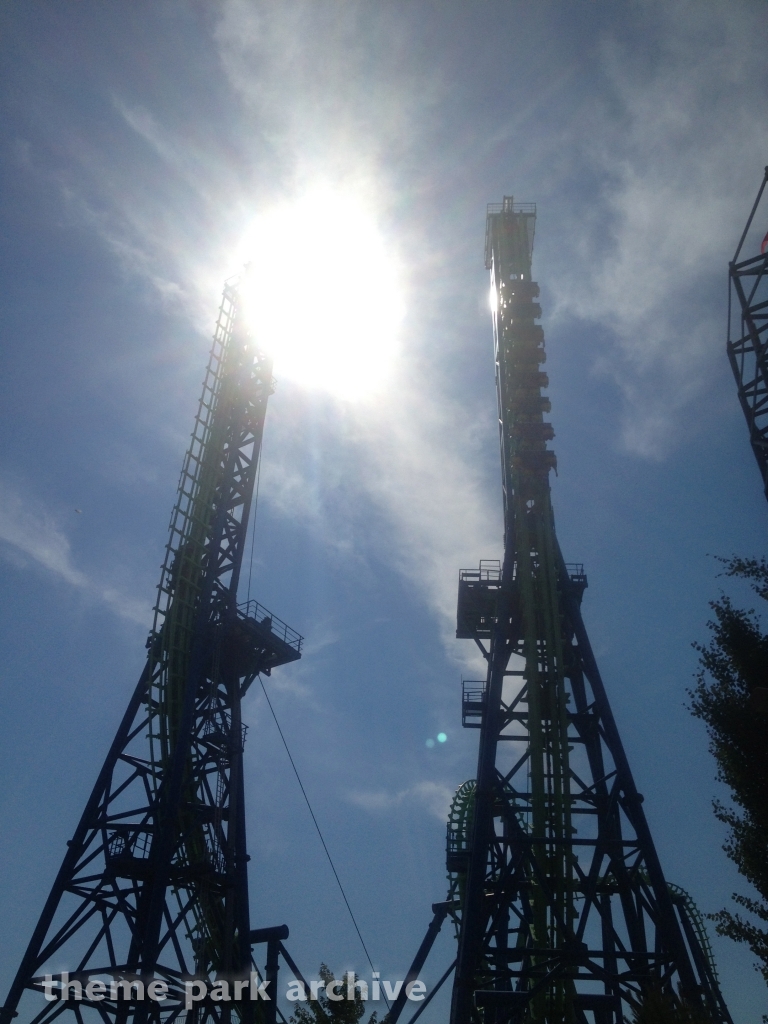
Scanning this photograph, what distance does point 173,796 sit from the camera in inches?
1077

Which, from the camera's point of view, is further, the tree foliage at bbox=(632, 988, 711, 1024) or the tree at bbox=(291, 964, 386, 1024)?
the tree at bbox=(291, 964, 386, 1024)

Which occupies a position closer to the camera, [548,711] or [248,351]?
[548,711]

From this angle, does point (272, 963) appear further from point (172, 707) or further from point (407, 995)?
point (172, 707)

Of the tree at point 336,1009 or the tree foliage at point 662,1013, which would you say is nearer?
the tree foliage at point 662,1013

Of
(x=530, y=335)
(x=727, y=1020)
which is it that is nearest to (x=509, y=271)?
(x=530, y=335)

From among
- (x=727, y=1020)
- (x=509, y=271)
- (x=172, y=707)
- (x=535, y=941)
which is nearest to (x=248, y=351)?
(x=509, y=271)

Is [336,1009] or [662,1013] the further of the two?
[336,1009]

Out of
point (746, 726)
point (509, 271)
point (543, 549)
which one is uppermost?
point (509, 271)

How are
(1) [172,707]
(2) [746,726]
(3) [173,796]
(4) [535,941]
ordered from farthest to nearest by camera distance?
(1) [172,707] < (3) [173,796] < (4) [535,941] < (2) [746,726]

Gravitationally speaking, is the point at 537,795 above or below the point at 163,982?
above

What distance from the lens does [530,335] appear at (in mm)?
34062

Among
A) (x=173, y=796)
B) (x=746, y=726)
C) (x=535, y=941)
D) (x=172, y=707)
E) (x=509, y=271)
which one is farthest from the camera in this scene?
(x=509, y=271)

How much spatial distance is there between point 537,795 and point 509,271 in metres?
20.5

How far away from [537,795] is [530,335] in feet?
55.0
